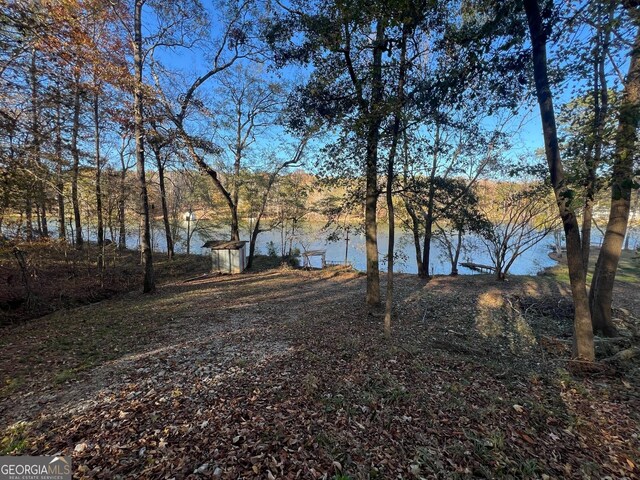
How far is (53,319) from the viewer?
667 cm

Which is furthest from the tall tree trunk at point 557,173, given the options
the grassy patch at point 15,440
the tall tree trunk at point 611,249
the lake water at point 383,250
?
the lake water at point 383,250

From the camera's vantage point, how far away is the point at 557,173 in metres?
3.88

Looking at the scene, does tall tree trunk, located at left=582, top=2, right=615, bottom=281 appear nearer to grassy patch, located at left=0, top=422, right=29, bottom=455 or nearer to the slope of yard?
the slope of yard

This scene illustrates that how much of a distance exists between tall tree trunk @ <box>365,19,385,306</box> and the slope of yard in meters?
1.22

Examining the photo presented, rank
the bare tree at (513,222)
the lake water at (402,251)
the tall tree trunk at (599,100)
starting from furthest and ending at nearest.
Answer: the lake water at (402,251), the bare tree at (513,222), the tall tree trunk at (599,100)

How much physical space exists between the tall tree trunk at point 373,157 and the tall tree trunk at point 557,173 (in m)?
2.03

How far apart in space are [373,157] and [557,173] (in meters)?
2.98

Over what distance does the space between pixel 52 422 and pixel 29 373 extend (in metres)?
1.73

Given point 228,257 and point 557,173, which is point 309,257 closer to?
point 228,257

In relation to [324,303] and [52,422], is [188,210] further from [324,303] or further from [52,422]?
[52,422]

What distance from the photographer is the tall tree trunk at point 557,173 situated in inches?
146

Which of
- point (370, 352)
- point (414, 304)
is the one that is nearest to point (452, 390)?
point (370, 352)

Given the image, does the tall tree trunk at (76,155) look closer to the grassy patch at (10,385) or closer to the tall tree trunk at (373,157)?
the grassy patch at (10,385)

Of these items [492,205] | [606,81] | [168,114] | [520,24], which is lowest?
[492,205]
